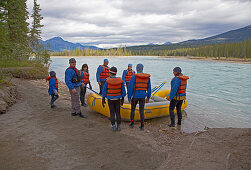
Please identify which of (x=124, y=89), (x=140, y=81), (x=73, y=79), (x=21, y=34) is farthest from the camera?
(x=21, y=34)

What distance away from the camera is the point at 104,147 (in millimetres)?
4461

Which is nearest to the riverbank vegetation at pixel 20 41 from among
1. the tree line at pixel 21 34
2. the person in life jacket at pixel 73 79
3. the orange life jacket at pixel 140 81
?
the tree line at pixel 21 34

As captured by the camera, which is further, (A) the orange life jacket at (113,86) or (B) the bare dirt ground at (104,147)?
(A) the orange life jacket at (113,86)

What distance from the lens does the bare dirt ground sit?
11.7ft

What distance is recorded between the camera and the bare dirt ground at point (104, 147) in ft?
11.7

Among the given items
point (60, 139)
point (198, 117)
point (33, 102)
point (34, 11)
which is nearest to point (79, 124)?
point (60, 139)

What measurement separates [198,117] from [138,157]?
628cm

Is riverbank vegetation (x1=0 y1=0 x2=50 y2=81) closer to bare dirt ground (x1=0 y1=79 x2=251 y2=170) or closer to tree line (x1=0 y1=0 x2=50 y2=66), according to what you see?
tree line (x1=0 y1=0 x2=50 y2=66)

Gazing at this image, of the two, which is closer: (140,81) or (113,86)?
(113,86)

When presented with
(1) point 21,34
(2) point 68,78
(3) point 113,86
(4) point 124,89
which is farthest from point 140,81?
(1) point 21,34

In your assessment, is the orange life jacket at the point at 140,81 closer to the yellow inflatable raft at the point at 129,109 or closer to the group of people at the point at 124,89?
the group of people at the point at 124,89

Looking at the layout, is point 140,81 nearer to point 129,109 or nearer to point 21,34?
point 129,109

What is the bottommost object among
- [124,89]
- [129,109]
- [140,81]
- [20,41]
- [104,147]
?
[104,147]

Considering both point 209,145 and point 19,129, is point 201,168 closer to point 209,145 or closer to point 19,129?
point 209,145
